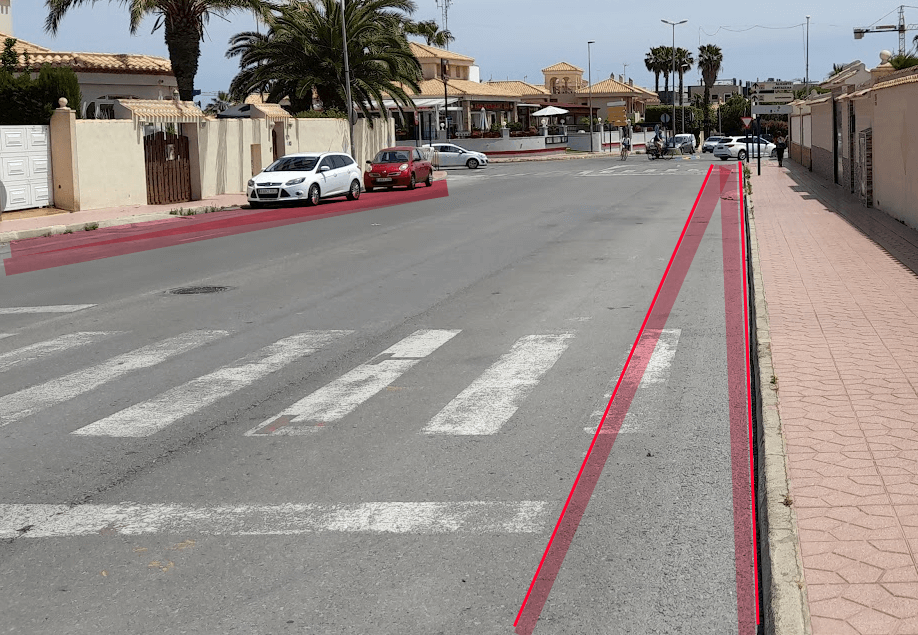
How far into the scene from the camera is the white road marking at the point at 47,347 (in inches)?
398

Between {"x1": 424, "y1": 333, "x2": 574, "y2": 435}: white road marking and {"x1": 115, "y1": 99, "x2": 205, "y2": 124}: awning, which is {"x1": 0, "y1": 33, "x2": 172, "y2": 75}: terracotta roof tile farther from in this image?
{"x1": 424, "y1": 333, "x2": 574, "y2": 435}: white road marking

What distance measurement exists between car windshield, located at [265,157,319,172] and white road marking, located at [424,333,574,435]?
73.2 feet

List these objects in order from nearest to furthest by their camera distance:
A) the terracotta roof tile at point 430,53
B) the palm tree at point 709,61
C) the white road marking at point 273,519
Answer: the white road marking at point 273,519 < the terracotta roof tile at point 430,53 < the palm tree at point 709,61

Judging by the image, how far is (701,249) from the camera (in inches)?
722

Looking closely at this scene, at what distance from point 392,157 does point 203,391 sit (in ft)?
105

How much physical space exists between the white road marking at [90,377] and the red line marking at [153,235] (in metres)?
7.93

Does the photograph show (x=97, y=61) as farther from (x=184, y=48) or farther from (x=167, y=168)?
(x=167, y=168)

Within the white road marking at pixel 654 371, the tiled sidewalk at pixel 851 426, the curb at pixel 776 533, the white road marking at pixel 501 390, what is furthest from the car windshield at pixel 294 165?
the curb at pixel 776 533

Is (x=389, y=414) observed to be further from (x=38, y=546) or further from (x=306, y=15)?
(x=306, y=15)

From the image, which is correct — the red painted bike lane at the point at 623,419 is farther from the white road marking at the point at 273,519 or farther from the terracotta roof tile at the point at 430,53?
the terracotta roof tile at the point at 430,53

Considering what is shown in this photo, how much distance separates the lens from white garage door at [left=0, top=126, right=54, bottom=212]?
27.1 meters

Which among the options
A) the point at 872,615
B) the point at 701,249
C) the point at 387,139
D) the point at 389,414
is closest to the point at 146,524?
the point at 389,414

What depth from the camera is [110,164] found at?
30.6 meters

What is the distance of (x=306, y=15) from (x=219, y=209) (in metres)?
20.0
